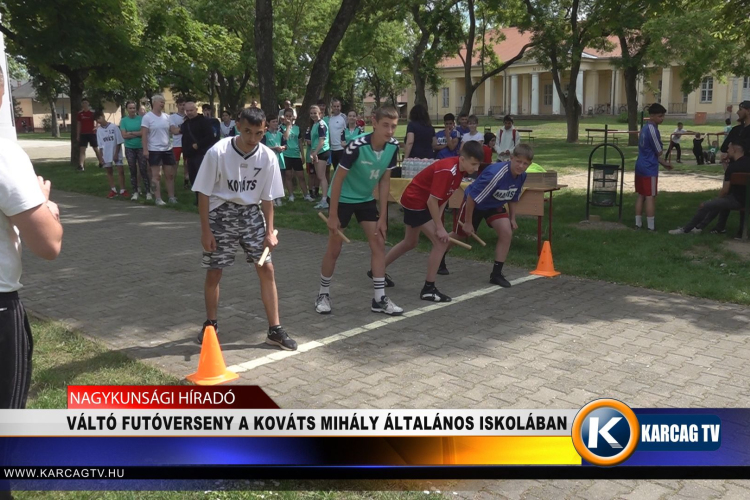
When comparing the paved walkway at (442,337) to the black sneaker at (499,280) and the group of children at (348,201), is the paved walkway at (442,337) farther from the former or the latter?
the group of children at (348,201)

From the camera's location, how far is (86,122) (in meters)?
21.4

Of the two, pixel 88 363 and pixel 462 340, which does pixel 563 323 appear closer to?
pixel 462 340

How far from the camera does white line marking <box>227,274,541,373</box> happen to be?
541cm

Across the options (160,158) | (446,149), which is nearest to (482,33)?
(160,158)

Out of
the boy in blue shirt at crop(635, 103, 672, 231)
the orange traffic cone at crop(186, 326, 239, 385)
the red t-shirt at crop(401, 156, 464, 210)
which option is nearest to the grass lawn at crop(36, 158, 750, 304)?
the boy in blue shirt at crop(635, 103, 672, 231)

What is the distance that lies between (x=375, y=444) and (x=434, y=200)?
3718 millimetres

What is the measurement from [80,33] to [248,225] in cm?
1501

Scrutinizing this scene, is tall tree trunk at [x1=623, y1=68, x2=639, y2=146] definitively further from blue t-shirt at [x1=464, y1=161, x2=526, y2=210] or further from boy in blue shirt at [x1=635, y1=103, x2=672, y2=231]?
blue t-shirt at [x1=464, y1=161, x2=526, y2=210]

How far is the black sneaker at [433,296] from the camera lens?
23.7ft

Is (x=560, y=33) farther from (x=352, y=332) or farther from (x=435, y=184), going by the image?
(x=352, y=332)

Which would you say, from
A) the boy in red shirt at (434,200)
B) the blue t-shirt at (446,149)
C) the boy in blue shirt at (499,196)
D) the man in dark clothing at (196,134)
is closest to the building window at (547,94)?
the blue t-shirt at (446,149)

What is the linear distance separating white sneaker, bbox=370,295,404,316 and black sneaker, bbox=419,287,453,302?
0.52 m

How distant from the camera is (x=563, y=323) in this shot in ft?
21.3

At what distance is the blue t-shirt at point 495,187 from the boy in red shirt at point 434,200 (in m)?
0.46
